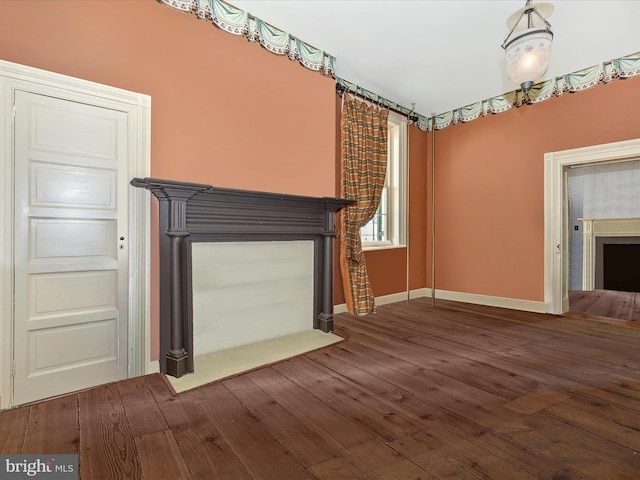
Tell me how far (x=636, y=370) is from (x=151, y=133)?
376 centimetres

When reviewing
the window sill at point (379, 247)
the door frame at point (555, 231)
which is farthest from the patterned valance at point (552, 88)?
the window sill at point (379, 247)

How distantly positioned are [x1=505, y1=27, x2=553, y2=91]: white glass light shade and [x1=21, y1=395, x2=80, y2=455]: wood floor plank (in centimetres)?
298

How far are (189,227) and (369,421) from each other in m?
1.64

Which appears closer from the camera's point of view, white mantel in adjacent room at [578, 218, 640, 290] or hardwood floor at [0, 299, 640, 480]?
hardwood floor at [0, 299, 640, 480]

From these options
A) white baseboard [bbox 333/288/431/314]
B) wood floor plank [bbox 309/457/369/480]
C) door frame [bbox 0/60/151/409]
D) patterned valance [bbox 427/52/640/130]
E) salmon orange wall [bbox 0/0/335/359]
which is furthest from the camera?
white baseboard [bbox 333/288/431/314]

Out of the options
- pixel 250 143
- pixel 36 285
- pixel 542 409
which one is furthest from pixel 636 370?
pixel 36 285

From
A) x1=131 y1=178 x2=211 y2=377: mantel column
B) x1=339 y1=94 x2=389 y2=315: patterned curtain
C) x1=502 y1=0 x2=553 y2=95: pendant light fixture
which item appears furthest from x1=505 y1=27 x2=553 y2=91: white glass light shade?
A: x1=131 y1=178 x2=211 y2=377: mantel column

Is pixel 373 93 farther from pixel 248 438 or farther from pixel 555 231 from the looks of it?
pixel 248 438

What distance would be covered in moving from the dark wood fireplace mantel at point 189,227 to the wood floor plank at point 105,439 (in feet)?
1.34

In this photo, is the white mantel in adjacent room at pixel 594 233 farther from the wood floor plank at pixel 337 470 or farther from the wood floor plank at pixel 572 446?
the wood floor plank at pixel 337 470

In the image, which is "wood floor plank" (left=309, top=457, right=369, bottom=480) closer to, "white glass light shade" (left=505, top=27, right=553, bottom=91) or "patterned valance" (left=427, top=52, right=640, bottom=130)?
"white glass light shade" (left=505, top=27, right=553, bottom=91)

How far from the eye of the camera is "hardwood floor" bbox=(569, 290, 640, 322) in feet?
12.7

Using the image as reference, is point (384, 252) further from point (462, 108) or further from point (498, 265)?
point (462, 108)

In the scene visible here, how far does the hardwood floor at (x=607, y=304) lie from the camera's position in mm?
3871
